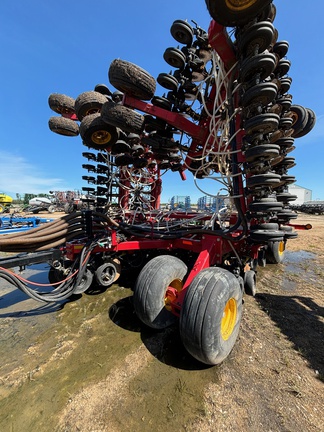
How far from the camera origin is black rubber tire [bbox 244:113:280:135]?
6.77ft

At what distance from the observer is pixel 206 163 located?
337 cm

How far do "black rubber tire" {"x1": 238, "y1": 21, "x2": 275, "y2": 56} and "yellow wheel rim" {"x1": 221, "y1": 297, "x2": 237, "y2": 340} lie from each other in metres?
2.57

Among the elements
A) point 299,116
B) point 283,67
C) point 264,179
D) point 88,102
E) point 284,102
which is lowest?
point 264,179

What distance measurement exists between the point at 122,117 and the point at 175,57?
1338mm

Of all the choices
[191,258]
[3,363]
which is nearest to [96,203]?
[191,258]

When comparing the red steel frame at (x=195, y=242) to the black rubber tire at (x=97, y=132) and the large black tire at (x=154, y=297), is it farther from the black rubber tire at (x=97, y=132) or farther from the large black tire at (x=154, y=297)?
the black rubber tire at (x=97, y=132)

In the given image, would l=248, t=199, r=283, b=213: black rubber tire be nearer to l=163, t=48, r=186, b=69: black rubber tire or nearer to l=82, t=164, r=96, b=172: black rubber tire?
l=163, t=48, r=186, b=69: black rubber tire

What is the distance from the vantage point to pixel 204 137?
372cm

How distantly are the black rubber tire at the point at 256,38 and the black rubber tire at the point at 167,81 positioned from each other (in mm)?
1374

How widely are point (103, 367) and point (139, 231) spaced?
2.07 m

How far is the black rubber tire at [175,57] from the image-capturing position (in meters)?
3.21

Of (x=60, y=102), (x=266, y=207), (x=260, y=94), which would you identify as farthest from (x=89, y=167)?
(x=266, y=207)

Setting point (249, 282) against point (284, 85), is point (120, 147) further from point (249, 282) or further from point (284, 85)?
point (249, 282)

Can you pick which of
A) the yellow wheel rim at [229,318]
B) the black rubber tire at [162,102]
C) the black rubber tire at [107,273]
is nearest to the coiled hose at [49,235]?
the black rubber tire at [107,273]
